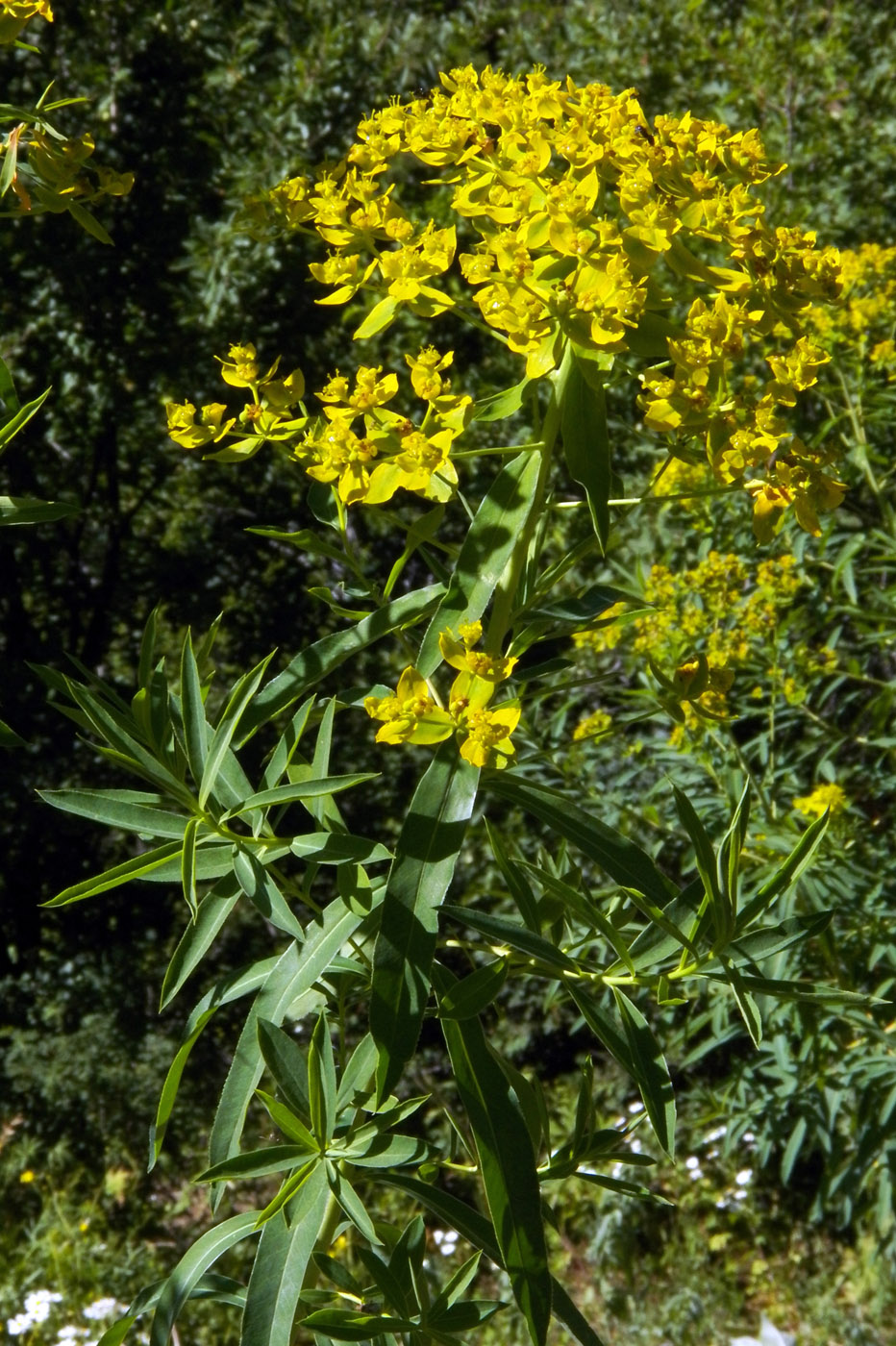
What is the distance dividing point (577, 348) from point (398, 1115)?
0.76 m

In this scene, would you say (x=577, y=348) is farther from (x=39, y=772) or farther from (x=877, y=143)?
(x=877, y=143)

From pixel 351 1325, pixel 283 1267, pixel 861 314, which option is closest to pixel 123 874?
pixel 283 1267

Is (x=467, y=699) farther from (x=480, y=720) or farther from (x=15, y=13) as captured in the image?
(x=15, y=13)

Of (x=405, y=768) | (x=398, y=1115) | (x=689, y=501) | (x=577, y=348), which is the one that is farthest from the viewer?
(x=405, y=768)

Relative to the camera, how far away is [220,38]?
4199mm

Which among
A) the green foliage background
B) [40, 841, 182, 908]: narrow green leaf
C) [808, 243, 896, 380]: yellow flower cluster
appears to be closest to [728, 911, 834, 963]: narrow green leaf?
[40, 841, 182, 908]: narrow green leaf

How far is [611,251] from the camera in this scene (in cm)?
112

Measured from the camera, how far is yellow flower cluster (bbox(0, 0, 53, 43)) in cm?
130

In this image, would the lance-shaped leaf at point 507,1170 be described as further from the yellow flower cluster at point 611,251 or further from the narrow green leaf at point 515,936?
the yellow flower cluster at point 611,251

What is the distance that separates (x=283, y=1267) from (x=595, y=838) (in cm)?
51

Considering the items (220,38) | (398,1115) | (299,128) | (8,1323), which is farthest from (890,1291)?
→ (220,38)

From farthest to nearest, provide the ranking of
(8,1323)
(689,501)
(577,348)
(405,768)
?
1. (405,768)
2. (8,1323)
3. (689,501)
4. (577,348)

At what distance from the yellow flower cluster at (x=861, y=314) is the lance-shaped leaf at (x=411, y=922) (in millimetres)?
2278

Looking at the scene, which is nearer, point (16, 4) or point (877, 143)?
point (16, 4)
